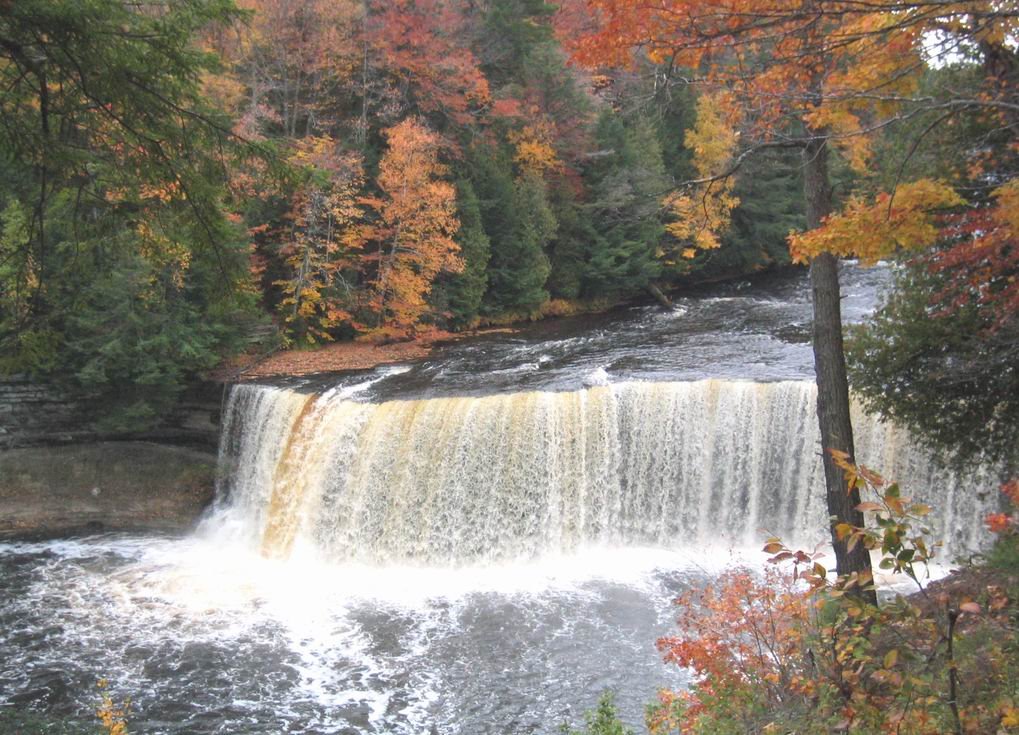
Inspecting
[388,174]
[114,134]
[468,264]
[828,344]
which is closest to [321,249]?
[388,174]

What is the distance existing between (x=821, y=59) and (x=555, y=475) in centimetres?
917

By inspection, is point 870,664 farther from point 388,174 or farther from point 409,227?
point 409,227

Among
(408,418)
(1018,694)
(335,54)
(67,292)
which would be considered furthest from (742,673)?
(335,54)

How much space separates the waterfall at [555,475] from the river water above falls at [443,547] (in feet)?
0.12

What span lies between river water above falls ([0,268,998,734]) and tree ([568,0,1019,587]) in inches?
196

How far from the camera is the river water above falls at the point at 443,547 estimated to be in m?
9.48

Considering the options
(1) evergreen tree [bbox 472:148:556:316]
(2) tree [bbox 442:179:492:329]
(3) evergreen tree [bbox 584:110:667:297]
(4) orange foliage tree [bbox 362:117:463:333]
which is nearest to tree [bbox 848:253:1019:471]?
(4) orange foliage tree [bbox 362:117:463:333]

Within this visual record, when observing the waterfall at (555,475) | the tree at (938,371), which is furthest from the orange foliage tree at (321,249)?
the tree at (938,371)

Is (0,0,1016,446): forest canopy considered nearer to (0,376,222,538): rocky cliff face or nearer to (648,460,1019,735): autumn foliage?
(0,376,222,538): rocky cliff face

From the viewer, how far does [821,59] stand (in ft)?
17.8

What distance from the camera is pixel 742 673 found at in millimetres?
6234

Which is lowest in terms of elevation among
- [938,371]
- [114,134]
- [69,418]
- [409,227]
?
[69,418]

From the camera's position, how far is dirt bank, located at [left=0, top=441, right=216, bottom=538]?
14664mm

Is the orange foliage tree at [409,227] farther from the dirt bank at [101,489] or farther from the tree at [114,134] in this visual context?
the tree at [114,134]
